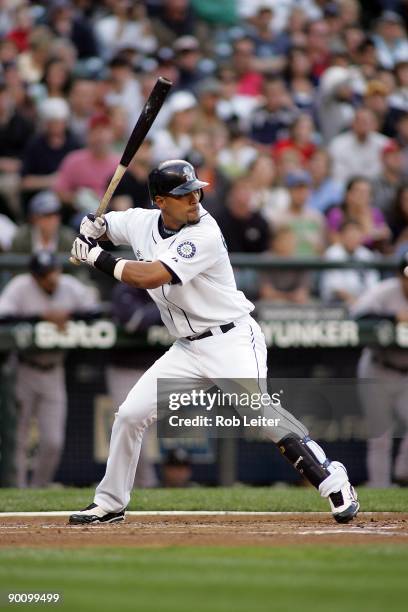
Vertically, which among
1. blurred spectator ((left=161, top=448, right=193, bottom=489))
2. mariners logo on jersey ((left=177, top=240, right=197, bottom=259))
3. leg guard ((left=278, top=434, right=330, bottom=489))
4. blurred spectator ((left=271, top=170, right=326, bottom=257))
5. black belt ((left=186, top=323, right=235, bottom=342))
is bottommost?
blurred spectator ((left=161, top=448, right=193, bottom=489))

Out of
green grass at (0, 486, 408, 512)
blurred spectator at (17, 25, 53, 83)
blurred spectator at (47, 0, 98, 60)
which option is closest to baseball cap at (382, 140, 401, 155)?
blurred spectator at (47, 0, 98, 60)

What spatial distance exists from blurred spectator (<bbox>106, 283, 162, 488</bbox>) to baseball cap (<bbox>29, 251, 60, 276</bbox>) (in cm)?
60

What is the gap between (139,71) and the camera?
14570mm

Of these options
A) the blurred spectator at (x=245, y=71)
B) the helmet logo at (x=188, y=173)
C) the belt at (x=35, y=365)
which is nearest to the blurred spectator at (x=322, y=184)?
the blurred spectator at (x=245, y=71)

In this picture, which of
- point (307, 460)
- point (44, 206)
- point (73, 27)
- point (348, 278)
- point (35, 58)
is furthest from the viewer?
point (73, 27)

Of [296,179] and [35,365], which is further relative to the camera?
[296,179]

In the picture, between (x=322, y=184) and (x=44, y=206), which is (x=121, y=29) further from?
(x=44, y=206)

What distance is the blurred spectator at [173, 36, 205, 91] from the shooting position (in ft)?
48.1

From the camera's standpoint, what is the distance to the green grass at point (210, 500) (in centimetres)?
839

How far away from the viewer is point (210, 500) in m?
8.84

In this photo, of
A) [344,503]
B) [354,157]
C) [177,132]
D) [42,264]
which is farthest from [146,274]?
[354,157]

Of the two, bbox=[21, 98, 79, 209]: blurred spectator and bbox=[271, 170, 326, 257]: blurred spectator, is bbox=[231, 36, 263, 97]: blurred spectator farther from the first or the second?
bbox=[21, 98, 79, 209]: blurred spectator

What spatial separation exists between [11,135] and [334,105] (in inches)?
164

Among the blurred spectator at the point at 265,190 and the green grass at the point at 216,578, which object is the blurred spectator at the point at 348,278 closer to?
the blurred spectator at the point at 265,190
